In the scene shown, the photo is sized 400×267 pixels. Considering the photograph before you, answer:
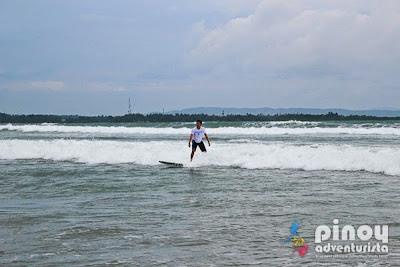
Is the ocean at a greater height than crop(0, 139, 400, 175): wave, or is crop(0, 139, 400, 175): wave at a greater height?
crop(0, 139, 400, 175): wave

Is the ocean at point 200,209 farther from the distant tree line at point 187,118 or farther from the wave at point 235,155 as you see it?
the distant tree line at point 187,118

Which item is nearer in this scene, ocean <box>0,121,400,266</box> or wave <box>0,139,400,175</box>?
ocean <box>0,121,400,266</box>

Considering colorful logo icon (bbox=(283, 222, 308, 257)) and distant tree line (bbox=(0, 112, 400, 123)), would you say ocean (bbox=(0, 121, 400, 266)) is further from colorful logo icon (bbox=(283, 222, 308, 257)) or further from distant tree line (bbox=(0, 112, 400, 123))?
distant tree line (bbox=(0, 112, 400, 123))

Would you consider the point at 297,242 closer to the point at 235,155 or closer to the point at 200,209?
the point at 200,209

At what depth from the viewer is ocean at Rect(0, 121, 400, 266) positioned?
613 cm

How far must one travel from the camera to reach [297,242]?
21.7 feet

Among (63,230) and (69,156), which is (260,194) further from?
(69,156)

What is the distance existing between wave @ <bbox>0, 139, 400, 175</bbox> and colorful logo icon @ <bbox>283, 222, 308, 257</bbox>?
8.58 m

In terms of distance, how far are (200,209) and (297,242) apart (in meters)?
2.93

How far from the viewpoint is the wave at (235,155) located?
1639 centimetres

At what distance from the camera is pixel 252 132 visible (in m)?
50.1

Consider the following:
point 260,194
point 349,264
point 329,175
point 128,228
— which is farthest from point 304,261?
point 329,175

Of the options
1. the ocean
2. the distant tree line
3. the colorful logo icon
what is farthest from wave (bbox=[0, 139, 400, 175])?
the distant tree line

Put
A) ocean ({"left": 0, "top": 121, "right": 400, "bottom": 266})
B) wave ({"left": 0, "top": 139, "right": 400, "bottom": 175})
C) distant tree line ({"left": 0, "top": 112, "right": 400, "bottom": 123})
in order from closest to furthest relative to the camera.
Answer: ocean ({"left": 0, "top": 121, "right": 400, "bottom": 266}) → wave ({"left": 0, "top": 139, "right": 400, "bottom": 175}) → distant tree line ({"left": 0, "top": 112, "right": 400, "bottom": 123})
